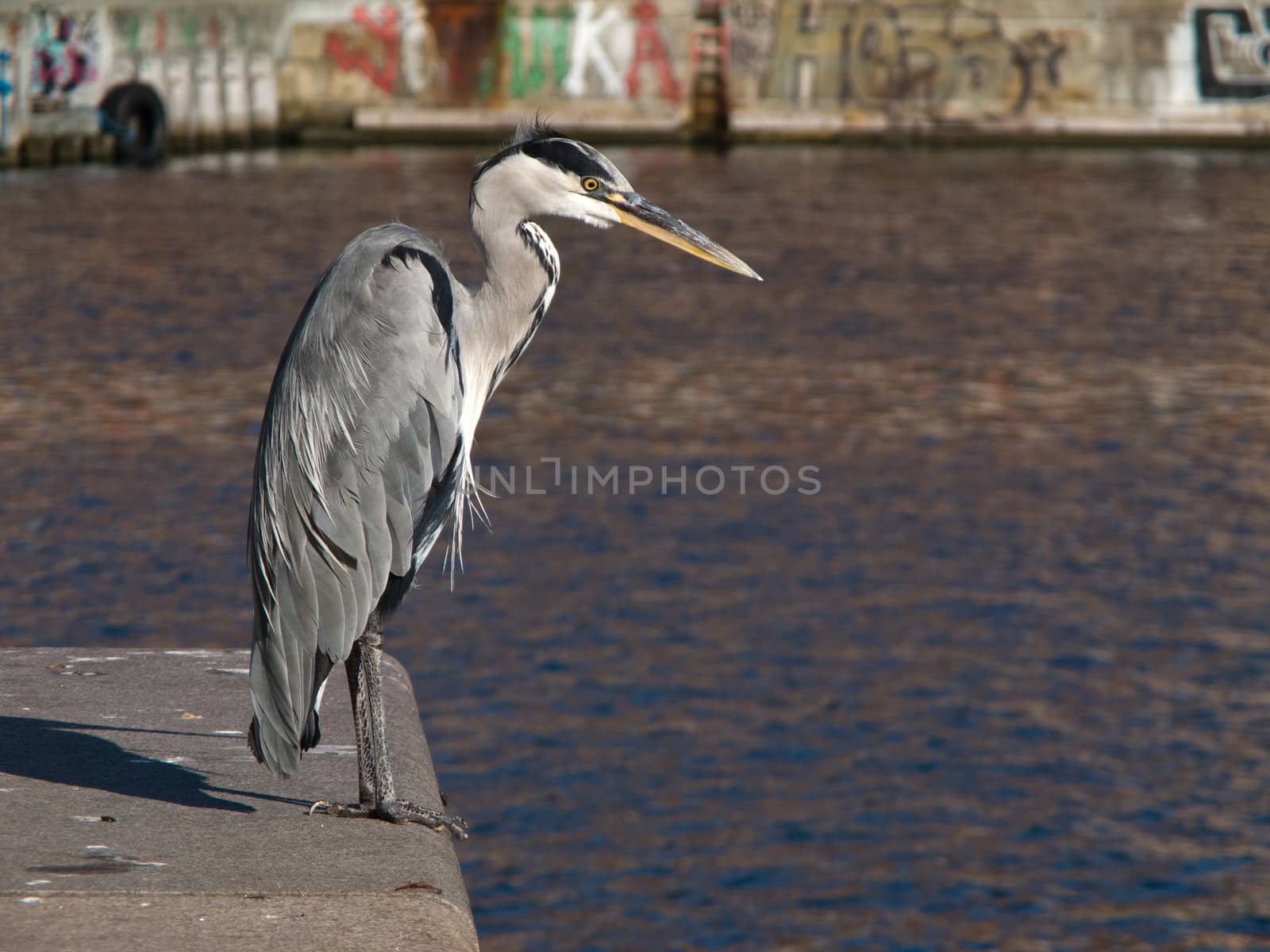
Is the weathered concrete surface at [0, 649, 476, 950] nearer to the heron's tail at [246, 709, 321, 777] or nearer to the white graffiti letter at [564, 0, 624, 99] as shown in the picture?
the heron's tail at [246, 709, 321, 777]

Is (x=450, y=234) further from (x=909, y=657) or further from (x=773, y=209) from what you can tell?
(x=909, y=657)

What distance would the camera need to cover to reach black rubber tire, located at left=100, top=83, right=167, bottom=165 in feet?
91.0

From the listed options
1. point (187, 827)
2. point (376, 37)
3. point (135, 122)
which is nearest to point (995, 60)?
point (376, 37)

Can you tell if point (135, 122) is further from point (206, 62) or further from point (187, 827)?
point (187, 827)

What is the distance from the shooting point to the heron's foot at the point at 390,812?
15.7 feet

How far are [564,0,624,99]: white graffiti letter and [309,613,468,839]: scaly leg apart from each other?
1067 inches

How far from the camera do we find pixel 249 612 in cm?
950

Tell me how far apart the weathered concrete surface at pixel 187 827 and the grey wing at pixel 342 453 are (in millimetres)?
314

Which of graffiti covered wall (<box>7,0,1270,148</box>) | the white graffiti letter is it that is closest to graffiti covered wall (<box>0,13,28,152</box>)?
graffiti covered wall (<box>7,0,1270,148</box>)

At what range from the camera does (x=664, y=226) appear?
17.2ft

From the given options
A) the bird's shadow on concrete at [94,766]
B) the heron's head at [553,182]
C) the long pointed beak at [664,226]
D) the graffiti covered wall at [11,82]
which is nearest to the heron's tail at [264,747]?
the bird's shadow on concrete at [94,766]

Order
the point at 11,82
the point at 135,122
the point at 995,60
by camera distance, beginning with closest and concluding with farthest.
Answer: the point at 11,82 < the point at 135,122 < the point at 995,60

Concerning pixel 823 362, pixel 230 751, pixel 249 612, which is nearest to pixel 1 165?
pixel 823 362

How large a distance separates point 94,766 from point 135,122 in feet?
81.7
